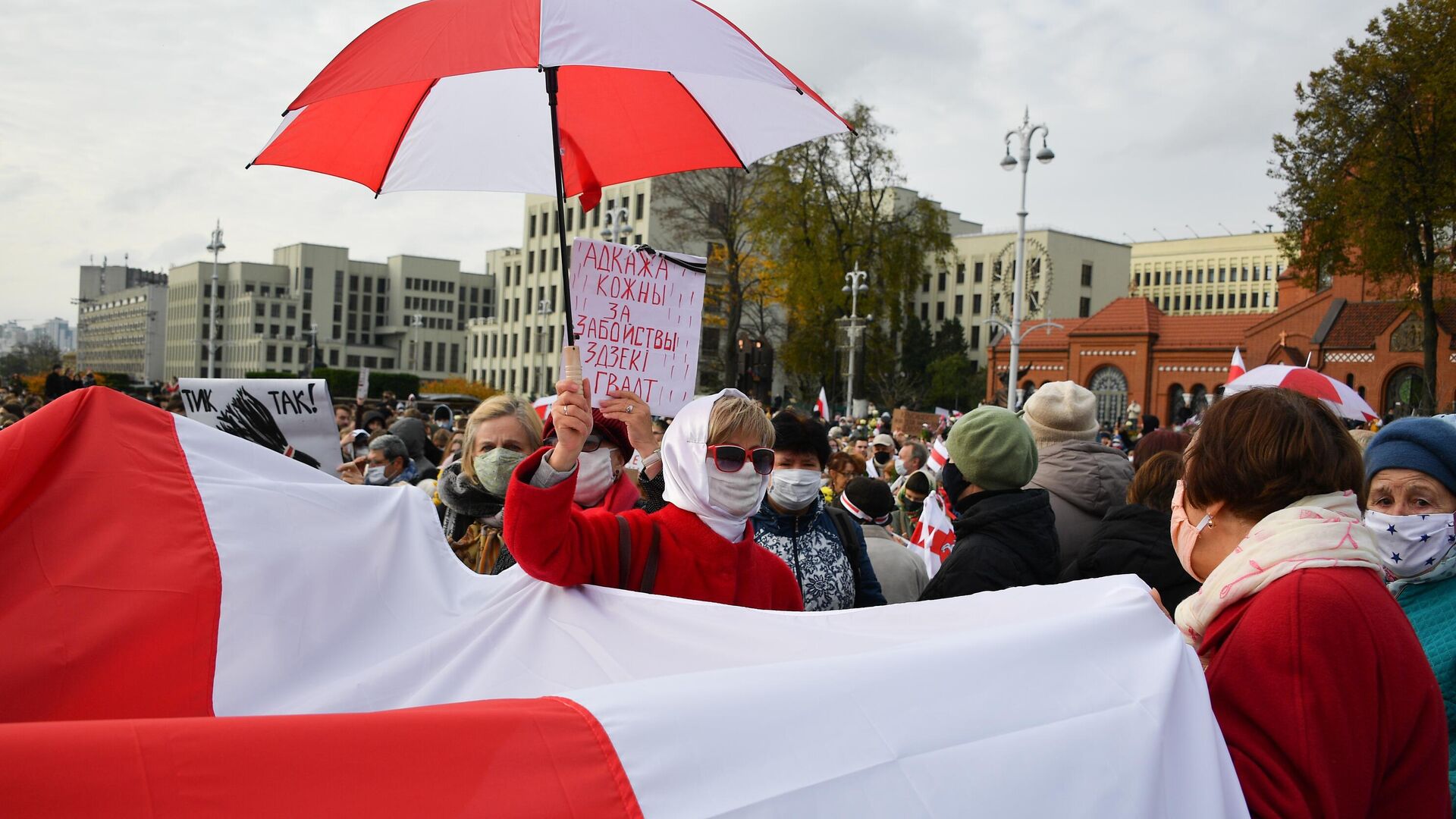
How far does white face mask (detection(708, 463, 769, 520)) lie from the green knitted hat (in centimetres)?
126

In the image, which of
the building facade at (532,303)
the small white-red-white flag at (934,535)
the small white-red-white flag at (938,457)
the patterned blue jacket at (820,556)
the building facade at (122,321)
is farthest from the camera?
the building facade at (122,321)

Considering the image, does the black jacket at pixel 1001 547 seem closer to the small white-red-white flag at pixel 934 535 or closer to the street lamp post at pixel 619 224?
the small white-red-white flag at pixel 934 535

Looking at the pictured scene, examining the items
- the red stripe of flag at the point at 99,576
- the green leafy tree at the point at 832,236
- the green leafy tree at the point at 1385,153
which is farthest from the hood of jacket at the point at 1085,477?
the green leafy tree at the point at 832,236

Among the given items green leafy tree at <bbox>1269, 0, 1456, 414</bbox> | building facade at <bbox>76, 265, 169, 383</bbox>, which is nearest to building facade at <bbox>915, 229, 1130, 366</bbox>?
green leafy tree at <bbox>1269, 0, 1456, 414</bbox>

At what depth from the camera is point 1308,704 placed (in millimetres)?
1771

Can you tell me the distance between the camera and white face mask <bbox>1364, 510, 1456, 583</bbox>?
3039 mm

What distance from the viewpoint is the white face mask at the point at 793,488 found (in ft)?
13.4

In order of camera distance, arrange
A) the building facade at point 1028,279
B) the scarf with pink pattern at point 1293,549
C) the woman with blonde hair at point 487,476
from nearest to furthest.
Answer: the scarf with pink pattern at point 1293,549, the woman with blonde hair at point 487,476, the building facade at point 1028,279

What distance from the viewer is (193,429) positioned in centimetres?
310

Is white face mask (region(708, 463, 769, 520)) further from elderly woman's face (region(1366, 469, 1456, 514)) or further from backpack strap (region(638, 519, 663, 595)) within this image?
elderly woman's face (region(1366, 469, 1456, 514))

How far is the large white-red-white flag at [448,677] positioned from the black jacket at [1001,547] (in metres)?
1.42

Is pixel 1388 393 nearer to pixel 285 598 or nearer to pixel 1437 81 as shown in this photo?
pixel 1437 81

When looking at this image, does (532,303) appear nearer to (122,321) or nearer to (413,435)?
(413,435)

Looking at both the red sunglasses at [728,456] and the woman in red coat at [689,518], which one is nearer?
the woman in red coat at [689,518]
